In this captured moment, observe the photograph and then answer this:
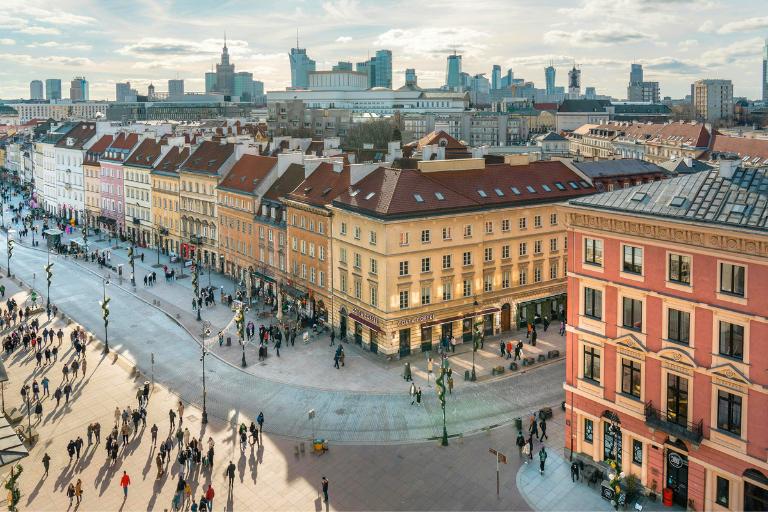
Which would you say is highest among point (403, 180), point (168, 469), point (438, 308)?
point (403, 180)

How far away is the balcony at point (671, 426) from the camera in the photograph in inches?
1150

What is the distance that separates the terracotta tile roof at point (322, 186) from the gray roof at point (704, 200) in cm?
2804

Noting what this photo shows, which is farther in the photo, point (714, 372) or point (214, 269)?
point (214, 269)

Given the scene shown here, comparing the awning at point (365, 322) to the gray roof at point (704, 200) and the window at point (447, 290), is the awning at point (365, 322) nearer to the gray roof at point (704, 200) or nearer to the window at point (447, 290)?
the window at point (447, 290)

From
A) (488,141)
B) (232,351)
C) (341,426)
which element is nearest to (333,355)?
(232,351)

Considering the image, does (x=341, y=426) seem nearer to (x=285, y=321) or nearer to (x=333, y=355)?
(x=333, y=355)

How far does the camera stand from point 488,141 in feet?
639

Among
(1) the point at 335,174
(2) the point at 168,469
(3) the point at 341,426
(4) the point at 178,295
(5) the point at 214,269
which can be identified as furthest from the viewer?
(5) the point at 214,269

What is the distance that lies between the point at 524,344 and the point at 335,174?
71.0ft

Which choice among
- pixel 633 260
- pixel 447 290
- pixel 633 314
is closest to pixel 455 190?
pixel 447 290

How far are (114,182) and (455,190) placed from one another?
70654 millimetres

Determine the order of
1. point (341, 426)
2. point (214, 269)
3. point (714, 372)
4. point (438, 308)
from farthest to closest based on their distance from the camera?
1. point (214, 269)
2. point (438, 308)
3. point (341, 426)
4. point (714, 372)

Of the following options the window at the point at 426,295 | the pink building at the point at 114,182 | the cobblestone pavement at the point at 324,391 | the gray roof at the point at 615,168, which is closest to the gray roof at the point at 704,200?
the cobblestone pavement at the point at 324,391

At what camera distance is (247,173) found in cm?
7675
